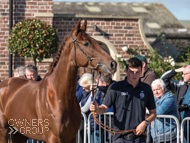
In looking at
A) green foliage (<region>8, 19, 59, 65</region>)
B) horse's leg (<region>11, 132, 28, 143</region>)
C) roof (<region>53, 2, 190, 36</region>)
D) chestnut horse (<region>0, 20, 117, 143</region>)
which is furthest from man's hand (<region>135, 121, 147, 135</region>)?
roof (<region>53, 2, 190, 36</region>)

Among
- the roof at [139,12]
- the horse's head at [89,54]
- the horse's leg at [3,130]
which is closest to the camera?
the horse's head at [89,54]

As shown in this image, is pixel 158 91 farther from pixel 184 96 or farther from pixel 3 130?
pixel 3 130

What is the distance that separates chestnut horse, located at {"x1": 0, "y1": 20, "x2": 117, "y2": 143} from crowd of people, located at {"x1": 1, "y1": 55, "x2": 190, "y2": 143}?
0.96ft

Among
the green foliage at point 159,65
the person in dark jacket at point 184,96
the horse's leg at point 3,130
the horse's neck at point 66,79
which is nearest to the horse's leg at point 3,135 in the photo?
the horse's leg at point 3,130

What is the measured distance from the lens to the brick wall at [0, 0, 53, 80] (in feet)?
31.0

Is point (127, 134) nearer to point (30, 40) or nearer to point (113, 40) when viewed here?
point (30, 40)

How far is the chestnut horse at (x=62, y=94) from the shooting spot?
135 inches

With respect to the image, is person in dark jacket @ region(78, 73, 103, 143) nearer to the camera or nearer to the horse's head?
the camera

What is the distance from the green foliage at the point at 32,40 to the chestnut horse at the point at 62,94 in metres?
4.43

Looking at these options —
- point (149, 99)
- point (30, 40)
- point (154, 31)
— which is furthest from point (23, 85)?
point (154, 31)

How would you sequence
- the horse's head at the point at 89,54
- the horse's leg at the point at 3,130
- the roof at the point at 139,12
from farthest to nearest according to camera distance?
the roof at the point at 139,12
the horse's leg at the point at 3,130
the horse's head at the point at 89,54

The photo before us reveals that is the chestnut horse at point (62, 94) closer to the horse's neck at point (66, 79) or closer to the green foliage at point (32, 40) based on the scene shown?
the horse's neck at point (66, 79)

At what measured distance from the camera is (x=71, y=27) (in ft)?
31.7

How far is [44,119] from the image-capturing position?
3566mm
